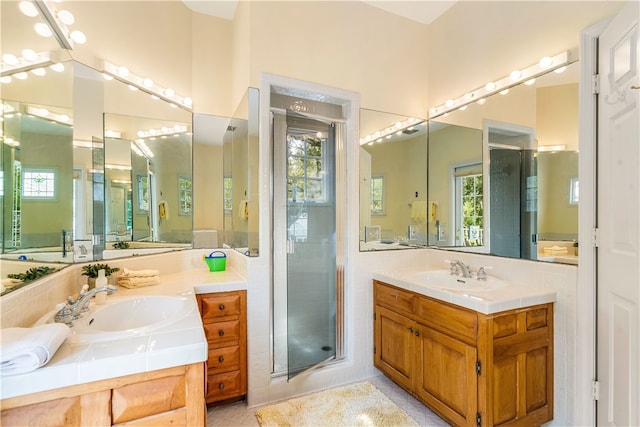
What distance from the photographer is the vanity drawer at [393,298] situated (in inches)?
81.2

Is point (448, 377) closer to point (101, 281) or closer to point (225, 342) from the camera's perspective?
point (225, 342)

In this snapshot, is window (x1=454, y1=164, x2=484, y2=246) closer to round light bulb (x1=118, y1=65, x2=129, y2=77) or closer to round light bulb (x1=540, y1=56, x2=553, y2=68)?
round light bulb (x1=540, y1=56, x2=553, y2=68)

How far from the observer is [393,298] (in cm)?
222

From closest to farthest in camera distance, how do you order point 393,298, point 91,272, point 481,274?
point 91,272, point 481,274, point 393,298

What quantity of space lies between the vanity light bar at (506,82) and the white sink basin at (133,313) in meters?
2.43

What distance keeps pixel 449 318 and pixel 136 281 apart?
1963mm

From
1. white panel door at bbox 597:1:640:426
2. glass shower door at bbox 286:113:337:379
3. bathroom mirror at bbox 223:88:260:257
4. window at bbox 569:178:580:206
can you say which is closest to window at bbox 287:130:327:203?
glass shower door at bbox 286:113:337:379

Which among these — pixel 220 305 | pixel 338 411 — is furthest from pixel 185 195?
pixel 338 411

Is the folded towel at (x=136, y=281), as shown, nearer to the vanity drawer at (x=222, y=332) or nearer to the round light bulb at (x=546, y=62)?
the vanity drawer at (x=222, y=332)

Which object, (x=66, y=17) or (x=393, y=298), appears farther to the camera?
(x=393, y=298)

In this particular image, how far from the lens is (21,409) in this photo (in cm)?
83

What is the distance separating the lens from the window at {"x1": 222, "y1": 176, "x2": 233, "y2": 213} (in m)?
2.63

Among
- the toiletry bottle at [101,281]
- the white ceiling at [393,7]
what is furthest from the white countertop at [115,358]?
the white ceiling at [393,7]

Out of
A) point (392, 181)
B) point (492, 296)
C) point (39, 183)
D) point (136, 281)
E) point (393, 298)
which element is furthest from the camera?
point (392, 181)
